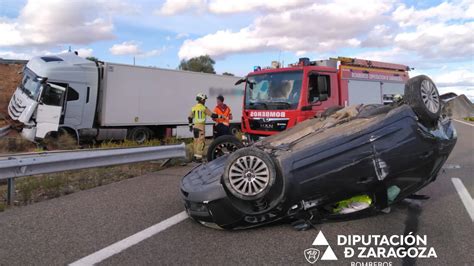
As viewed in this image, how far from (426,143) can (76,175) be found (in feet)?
20.1

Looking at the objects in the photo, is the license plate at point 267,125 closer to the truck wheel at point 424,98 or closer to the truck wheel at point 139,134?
the truck wheel at point 424,98

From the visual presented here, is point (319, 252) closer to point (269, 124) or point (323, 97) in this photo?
point (269, 124)

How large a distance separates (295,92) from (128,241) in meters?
5.63

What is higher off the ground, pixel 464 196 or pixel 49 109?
pixel 49 109

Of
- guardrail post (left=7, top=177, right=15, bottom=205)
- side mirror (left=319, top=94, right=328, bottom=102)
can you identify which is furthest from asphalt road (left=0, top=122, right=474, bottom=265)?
side mirror (left=319, top=94, right=328, bottom=102)

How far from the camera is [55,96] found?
13.8 meters

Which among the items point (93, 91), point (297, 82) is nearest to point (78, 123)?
point (93, 91)

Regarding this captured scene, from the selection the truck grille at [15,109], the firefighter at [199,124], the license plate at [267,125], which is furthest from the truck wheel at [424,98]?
the truck grille at [15,109]

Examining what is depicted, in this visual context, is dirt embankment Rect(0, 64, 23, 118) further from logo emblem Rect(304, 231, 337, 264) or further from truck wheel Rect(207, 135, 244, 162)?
logo emblem Rect(304, 231, 337, 264)

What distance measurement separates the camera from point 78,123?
48.0ft

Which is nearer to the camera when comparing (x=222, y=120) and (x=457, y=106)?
(x=222, y=120)

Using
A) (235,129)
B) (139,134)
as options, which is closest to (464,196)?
(139,134)

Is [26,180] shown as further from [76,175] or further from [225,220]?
[225,220]

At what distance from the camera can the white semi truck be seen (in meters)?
13.6
